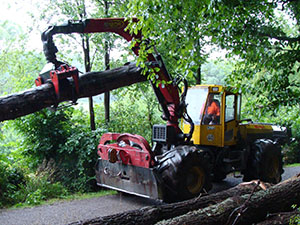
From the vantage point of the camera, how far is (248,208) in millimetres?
4598

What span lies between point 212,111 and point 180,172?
2222 mm

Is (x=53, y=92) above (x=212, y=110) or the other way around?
above

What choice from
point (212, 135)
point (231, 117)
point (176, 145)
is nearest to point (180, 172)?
point (176, 145)

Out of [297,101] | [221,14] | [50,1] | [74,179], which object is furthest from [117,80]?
[50,1]

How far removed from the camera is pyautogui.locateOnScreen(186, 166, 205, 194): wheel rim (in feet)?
23.7

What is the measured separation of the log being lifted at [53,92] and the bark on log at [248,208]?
2.44 m

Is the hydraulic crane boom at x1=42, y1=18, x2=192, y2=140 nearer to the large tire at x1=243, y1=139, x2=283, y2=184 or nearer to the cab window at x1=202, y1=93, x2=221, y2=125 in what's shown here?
the cab window at x1=202, y1=93, x2=221, y2=125

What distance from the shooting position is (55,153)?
9.37m

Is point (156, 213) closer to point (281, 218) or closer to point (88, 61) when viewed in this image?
point (281, 218)

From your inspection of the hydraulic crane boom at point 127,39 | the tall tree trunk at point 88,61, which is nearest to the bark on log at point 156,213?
the hydraulic crane boom at point 127,39

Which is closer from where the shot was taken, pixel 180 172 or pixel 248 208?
pixel 248 208

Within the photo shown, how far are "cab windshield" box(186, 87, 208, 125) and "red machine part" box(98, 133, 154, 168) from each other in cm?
168

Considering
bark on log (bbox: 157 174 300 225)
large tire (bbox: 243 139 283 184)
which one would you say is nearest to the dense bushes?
large tire (bbox: 243 139 283 184)

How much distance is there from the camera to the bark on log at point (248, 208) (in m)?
4.30
